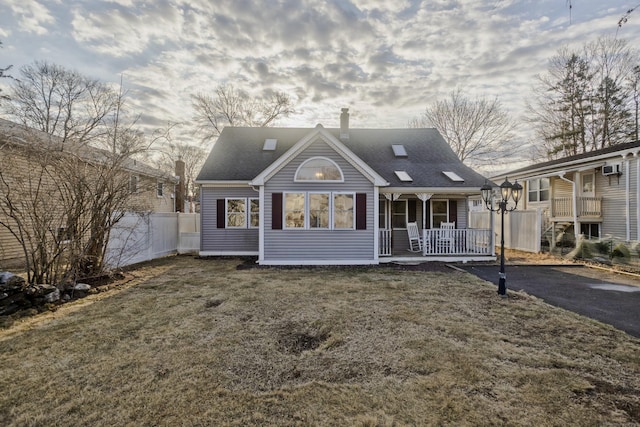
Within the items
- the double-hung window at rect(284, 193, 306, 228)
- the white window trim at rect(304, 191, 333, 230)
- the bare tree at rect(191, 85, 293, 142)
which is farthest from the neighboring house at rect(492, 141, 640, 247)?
the bare tree at rect(191, 85, 293, 142)

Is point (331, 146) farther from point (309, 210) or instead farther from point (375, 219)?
point (375, 219)

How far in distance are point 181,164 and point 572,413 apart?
18.4 m

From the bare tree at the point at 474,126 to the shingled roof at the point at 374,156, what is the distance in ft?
35.4

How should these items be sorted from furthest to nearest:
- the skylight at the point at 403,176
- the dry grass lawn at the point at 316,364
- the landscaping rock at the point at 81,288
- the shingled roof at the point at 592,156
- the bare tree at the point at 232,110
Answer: the bare tree at the point at 232,110 < the shingled roof at the point at 592,156 < the skylight at the point at 403,176 < the landscaping rock at the point at 81,288 < the dry grass lawn at the point at 316,364

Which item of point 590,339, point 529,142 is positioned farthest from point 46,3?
point 529,142

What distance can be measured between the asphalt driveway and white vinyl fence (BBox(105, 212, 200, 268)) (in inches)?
427

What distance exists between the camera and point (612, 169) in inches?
484

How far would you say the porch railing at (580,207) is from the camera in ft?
43.1

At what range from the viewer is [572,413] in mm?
2590

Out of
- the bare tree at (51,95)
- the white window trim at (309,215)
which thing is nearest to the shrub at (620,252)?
the white window trim at (309,215)

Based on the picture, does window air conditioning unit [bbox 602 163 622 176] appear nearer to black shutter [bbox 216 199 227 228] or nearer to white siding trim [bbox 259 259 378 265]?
white siding trim [bbox 259 259 378 265]

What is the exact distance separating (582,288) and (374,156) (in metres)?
8.61

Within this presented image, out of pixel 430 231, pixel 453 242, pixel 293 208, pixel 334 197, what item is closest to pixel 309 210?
pixel 293 208

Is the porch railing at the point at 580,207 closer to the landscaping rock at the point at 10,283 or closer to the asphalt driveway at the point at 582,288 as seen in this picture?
the asphalt driveway at the point at 582,288
